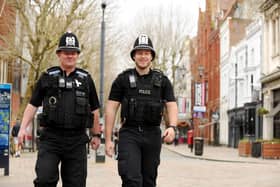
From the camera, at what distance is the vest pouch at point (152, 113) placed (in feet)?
21.2

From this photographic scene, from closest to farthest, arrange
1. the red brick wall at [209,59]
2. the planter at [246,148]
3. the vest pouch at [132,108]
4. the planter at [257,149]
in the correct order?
the vest pouch at [132,108] < the planter at [257,149] < the planter at [246,148] < the red brick wall at [209,59]

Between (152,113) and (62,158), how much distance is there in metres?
1.13

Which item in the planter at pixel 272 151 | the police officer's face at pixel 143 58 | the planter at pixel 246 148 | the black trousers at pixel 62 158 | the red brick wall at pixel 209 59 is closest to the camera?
the black trousers at pixel 62 158

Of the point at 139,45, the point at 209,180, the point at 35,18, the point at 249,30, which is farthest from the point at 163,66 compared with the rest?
the point at 139,45

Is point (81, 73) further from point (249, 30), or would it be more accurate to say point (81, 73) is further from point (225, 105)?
point (225, 105)

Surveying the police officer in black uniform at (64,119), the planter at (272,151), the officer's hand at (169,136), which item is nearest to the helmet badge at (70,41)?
the police officer in black uniform at (64,119)

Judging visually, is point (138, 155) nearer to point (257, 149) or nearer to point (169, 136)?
point (169, 136)

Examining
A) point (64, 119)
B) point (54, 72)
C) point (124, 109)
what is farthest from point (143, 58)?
point (64, 119)

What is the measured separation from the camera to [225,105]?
56.8m

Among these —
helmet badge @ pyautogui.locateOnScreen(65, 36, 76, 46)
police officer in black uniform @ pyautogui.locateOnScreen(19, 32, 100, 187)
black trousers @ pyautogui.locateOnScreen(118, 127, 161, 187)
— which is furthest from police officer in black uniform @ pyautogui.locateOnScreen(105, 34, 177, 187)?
helmet badge @ pyautogui.locateOnScreen(65, 36, 76, 46)

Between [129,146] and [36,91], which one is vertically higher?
[36,91]

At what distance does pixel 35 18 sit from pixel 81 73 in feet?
83.3

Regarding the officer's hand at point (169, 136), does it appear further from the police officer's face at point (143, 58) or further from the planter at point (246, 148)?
the planter at point (246, 148)

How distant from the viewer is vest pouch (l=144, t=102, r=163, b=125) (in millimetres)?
6469
